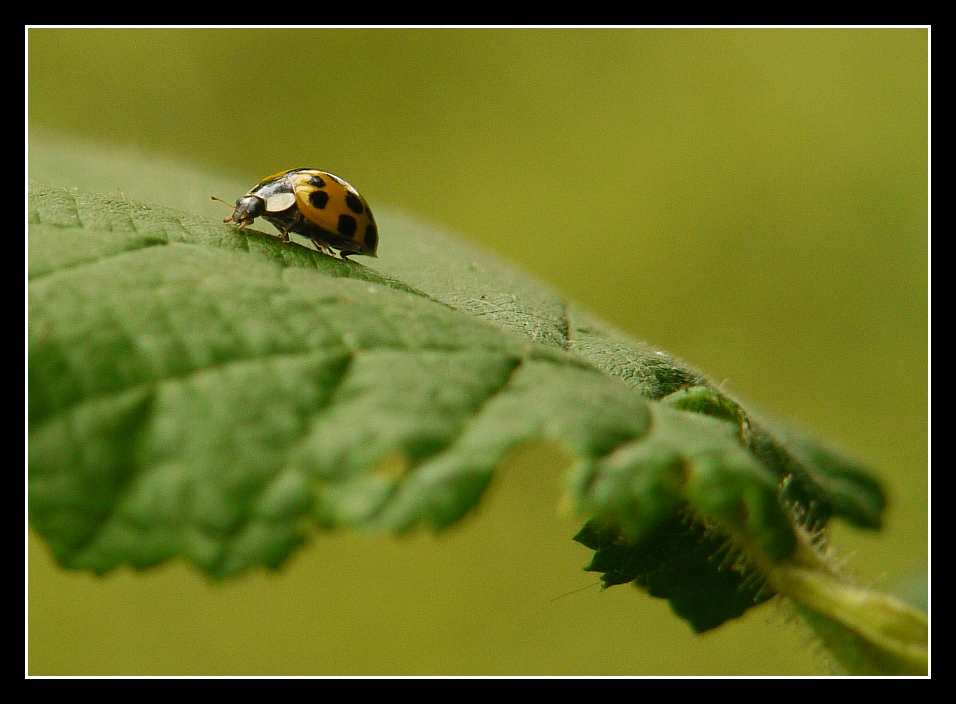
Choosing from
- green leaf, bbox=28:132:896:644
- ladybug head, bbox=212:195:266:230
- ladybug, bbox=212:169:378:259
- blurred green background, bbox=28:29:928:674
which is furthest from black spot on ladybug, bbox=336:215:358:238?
blurred green background, bbox=28:29:928:674

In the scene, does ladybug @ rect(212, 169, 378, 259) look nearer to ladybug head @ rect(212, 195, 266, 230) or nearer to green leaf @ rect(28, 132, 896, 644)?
ladybug head @ rect(212, 195, 266, 230)

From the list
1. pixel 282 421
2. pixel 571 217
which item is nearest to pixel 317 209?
pixel 282 421

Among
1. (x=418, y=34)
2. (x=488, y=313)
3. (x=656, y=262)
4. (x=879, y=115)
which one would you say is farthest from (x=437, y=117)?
(x=488, y=313)

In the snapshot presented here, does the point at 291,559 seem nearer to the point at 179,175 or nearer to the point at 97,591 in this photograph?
the point at 179,175

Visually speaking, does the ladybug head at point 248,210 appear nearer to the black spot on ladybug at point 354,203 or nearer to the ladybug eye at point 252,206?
the ladybug eye at point 252,206

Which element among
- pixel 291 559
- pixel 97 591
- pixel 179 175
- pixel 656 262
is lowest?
pixel 97 591

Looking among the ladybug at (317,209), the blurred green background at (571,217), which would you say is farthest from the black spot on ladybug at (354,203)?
the blurred green background at (571,217)
